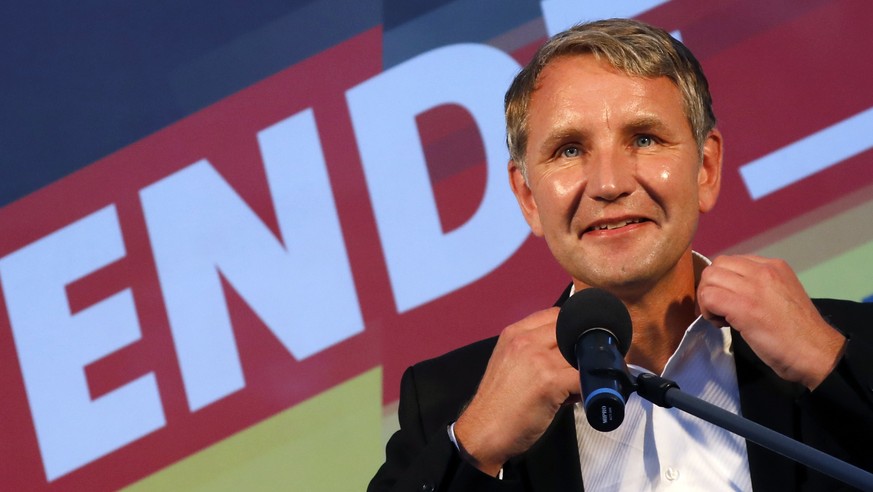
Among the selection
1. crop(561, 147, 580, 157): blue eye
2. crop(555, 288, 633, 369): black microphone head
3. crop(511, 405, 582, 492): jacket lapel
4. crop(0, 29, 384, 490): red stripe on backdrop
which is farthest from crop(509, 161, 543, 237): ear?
crop(555, 288, 633, 369): black microphone head

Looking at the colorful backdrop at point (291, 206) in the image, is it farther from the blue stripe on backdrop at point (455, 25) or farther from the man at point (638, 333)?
the man at point (638, 333)

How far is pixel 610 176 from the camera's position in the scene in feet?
6.57

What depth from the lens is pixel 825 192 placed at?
Answer: 8.66 ft

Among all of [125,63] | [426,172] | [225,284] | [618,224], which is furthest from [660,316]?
[125,63]

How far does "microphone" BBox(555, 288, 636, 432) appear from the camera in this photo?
1.36 metres

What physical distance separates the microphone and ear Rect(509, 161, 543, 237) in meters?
0.69

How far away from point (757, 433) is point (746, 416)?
0.62 m

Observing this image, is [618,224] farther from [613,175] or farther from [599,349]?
[599,349]

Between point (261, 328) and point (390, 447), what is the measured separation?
701 millimetres

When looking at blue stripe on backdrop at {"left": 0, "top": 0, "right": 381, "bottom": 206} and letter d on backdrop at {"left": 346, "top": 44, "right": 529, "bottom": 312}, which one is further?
blue stripe on backdrop at {"left": 0, "top": 0, "right": 381, "bottom": 206}

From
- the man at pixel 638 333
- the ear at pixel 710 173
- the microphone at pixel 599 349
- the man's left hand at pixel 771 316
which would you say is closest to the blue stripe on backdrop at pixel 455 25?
the man at pixel 638 333

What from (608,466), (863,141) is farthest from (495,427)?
(863,141)

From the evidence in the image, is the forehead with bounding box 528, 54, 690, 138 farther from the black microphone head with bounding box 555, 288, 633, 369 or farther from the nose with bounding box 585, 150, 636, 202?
the black microphone head with bounding box 555, 288, 633, 369

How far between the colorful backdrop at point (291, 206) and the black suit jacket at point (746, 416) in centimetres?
46
